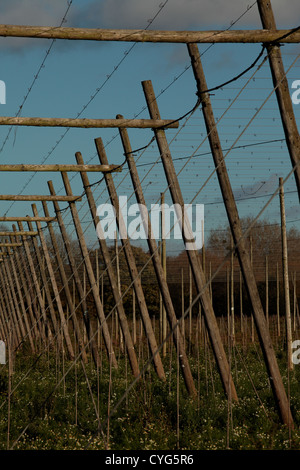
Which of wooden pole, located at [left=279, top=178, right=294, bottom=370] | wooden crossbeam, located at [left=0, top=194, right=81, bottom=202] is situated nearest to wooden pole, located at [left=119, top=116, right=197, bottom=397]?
wooden pole, located at [left=279, top=178, right=294, bottom=370]

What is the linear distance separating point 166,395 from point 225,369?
1.80 metres

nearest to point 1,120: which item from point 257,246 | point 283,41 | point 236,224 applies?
point 236,224

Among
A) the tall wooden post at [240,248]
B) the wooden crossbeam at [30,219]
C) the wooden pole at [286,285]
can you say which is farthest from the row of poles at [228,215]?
the wooden crossbeam at [30,219]

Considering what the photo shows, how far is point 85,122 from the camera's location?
44.7 ft

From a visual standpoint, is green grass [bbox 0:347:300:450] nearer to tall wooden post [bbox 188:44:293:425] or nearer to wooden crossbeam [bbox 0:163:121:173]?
tall wooden post [bbox 188:44:293:425]

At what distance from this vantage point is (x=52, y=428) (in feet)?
43.1

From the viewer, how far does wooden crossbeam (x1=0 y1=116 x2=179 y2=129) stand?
13.0m

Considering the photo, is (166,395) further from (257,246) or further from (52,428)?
(257,246)

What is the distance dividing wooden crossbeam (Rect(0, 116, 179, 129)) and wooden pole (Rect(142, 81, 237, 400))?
18 cm

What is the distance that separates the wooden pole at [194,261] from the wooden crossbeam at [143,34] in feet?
9.33

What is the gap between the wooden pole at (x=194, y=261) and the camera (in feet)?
41.2

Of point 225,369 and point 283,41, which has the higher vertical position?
point 283,41

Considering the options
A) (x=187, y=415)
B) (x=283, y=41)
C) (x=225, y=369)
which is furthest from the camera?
(x=225, y=369)

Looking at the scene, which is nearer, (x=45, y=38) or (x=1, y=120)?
(x=45, y=38)
